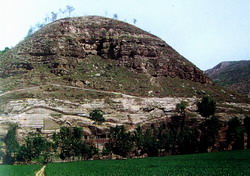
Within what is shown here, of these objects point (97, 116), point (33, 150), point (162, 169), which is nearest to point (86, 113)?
point (97, 116)

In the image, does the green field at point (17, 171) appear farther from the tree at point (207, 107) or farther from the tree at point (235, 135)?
the tree at point (207, 107)

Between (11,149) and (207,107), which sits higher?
(207,107)

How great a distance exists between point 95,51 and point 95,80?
1732 cm

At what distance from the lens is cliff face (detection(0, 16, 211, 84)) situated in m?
88.5

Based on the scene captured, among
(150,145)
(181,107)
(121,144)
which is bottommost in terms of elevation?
(150,145)

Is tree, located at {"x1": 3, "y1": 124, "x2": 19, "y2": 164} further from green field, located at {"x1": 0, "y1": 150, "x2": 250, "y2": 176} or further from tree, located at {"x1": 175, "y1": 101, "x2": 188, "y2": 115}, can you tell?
tree, located at {"x1": 175, "y1": 101, "x2": 188, "y2": 115}

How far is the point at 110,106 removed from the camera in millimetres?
70750

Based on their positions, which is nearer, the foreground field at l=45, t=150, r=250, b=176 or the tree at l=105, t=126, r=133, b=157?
the foreground field at l=45, t=150, r=250, b=176

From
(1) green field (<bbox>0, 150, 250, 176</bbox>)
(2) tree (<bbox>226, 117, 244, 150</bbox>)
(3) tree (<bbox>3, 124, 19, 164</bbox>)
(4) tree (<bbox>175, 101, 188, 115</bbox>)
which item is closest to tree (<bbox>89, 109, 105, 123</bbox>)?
(3) tree (<bbox>3, 124, 19, 164</bbox>)

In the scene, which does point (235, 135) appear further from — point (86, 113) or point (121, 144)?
point (86, 113)

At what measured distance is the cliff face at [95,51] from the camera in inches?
3484

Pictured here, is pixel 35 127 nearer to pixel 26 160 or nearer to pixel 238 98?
pixel 26 160

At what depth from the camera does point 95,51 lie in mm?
97500

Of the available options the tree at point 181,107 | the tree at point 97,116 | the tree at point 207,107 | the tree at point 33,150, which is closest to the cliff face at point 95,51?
the tree at point 181,107
